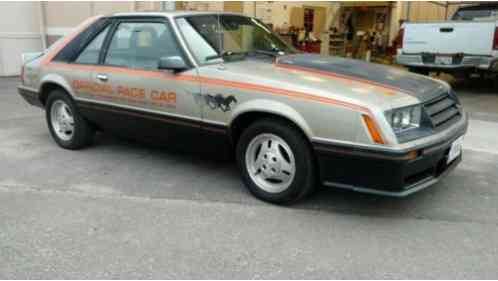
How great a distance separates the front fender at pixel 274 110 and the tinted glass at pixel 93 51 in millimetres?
1994

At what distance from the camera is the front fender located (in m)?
3.42

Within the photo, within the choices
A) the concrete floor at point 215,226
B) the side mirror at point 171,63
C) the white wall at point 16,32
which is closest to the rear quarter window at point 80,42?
the concrete floor at point 215,226

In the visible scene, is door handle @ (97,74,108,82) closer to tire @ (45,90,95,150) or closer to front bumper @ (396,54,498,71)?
tire @ (45,90,95,150)

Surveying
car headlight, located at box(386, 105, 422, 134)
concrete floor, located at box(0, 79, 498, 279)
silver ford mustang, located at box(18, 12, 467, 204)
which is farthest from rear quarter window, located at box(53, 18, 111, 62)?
car headlight, located at box(386, 105, 422, 134)

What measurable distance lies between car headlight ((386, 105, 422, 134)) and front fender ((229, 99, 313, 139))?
1.91ft

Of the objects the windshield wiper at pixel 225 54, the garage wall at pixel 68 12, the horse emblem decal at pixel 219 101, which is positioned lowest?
the horse emblem decal at pixel 219 101

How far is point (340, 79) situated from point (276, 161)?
83cm

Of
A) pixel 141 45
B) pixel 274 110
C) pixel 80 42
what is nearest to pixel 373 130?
pixel 274 110

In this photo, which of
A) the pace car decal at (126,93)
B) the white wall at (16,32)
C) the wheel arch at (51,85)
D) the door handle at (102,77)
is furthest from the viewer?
the white wall at (16,32)

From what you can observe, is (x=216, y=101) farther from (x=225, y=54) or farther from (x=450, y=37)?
(x=450, y=37)

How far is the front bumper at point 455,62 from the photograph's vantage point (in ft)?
29.6

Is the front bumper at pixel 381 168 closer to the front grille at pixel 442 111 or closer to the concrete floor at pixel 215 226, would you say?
the front grille at pixel 442 111

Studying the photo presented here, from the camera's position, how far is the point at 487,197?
3994 mm

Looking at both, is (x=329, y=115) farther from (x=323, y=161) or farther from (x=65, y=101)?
(x=65, y=101)
